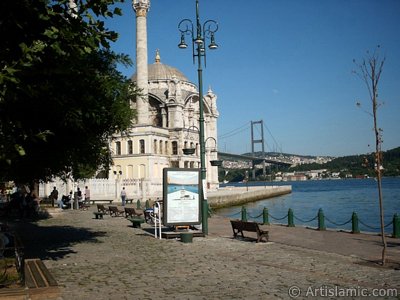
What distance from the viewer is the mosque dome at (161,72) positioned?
3322 inches

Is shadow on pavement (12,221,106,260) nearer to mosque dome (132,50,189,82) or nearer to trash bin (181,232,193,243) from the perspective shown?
trash bin (181,232,193,243)

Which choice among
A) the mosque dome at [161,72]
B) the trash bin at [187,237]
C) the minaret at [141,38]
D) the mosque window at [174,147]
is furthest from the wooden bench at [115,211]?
the mosque dome at [161,72]

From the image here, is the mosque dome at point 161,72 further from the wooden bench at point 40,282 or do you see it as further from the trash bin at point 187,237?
the wooden bench at point 40,282

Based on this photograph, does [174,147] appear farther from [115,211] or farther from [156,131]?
[115,211]

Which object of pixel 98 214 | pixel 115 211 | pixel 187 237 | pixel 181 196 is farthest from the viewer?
pixel 115 211

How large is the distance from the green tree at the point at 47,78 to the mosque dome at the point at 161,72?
2895 inches

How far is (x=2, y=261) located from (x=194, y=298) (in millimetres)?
4242

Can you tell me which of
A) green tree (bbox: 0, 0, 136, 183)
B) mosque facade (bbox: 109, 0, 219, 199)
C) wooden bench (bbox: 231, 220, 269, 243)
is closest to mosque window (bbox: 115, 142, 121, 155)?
mosque facade (bbox: 109, 0, 219, 199)

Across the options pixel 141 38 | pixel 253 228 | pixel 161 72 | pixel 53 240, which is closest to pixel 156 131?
pixel 141 38

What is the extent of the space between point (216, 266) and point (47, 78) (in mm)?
5522

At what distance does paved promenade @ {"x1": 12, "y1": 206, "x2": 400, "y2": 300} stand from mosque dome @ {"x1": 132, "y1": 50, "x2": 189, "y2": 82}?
69.8m

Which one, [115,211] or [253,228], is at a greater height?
[253,228]

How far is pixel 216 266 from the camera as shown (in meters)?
10.1

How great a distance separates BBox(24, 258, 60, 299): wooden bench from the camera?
6.88m
